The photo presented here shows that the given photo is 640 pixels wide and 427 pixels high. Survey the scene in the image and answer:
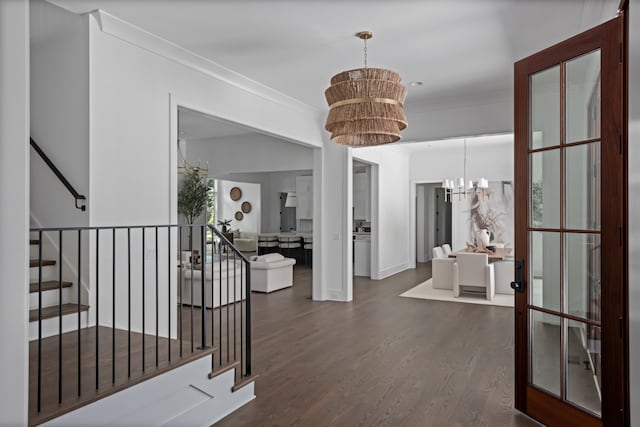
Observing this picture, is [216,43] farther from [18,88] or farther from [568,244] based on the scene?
[568,244]

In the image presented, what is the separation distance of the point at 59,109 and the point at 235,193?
754 cm

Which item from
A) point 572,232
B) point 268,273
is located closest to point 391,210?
point 268,273

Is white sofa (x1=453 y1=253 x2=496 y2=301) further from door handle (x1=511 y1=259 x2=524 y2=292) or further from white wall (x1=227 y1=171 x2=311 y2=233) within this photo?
white wall (x1=227 y1=171 x2=311 y2=233)

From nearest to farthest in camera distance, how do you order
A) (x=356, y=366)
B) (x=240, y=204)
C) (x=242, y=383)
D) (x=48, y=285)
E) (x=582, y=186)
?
(x=582, y=186), (x=242, y=383), (x=48, y=285), (x=356, y=366), (x=240, y=204)

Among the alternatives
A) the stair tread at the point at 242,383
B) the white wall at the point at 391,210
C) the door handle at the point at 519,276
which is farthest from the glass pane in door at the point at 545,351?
the white wall at the point at 391,210

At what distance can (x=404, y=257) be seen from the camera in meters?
10.8

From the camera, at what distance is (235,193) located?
11.2 m

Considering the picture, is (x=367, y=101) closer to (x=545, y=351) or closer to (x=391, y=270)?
(x=545, y=351)

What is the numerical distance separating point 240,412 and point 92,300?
1.49m

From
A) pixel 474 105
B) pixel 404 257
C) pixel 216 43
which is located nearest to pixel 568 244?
pixel 216 43

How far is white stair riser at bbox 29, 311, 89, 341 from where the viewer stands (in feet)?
10.6

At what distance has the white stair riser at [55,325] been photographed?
10.6ft

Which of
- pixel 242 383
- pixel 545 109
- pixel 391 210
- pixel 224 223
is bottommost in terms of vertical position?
pixel 242 383

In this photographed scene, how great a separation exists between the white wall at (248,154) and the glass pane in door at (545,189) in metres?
5.72
